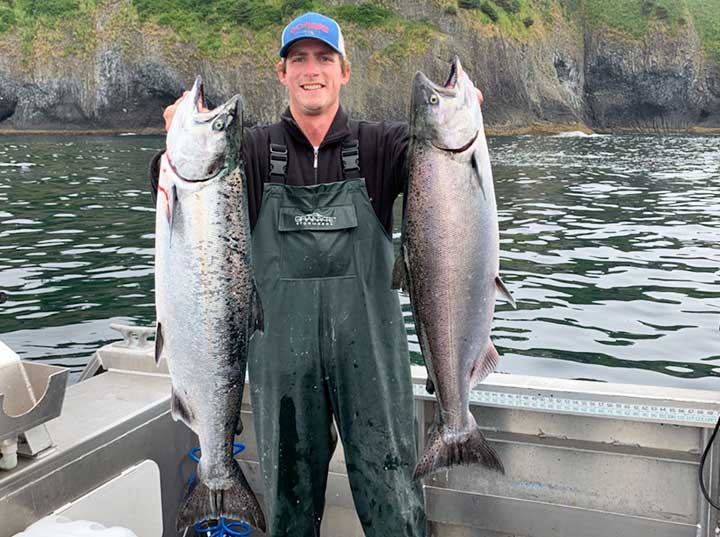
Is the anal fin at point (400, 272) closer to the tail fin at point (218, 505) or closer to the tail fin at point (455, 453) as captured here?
the tail fin at point (455, 453)

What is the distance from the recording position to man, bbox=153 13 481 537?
3268 mm

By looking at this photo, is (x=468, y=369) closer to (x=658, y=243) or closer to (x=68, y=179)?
(x=658, y=243)

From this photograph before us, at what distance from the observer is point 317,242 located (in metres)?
3.24

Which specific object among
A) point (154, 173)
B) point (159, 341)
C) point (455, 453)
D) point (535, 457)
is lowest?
point (535, 457)

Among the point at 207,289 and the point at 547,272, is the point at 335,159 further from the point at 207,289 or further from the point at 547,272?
the point at 547,272

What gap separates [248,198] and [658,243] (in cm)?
1343

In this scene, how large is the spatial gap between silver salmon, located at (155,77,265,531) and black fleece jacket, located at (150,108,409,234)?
32 cm

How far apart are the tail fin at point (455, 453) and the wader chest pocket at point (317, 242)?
87 centimetres

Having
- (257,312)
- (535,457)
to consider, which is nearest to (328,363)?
(257,312)

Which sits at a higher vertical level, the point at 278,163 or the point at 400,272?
the point at 278,163

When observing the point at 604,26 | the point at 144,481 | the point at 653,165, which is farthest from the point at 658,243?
the point at 604,26

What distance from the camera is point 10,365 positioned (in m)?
3.05

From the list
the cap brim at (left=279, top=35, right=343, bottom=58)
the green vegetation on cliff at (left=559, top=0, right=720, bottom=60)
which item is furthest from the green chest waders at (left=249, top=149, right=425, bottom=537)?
the green vegetation on cliff at (left=559, top=0, right=720, bottom=60)

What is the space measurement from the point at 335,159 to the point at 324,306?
2.25ft
